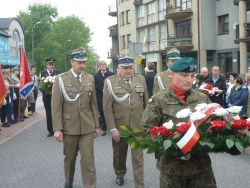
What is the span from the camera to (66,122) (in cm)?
645

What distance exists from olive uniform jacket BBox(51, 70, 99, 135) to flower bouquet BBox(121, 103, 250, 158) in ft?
8.70

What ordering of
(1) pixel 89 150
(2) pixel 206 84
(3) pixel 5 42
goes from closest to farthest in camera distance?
(1) pixel 89 150, (2) pixel 206 84, (3) pixel 5 42

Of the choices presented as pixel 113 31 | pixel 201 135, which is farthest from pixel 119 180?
pixel 113 31

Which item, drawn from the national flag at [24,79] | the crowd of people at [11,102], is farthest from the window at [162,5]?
the national flag at [24,79]

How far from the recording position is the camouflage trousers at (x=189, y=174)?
4.04m

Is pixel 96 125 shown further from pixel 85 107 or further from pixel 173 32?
pixel 173 32

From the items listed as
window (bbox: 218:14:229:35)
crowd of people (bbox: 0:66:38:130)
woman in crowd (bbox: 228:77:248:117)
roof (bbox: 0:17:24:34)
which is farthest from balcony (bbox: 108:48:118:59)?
woman in crowd (bbox: 228:77:248:117)

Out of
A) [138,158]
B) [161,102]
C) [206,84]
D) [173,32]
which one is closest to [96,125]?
[138,158]

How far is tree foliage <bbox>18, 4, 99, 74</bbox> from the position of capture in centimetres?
8119

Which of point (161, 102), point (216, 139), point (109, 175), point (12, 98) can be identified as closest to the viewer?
point (216, 139)

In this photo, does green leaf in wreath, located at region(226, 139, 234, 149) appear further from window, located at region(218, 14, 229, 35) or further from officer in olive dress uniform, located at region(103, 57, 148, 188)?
window, located at region(218, 14, 229, 35)

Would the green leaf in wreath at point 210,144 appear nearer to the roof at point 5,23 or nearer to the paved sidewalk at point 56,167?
the paved sidewalk at point 56,167

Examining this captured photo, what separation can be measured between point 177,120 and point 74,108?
2590 mm

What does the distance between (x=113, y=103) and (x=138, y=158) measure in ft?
3.12
